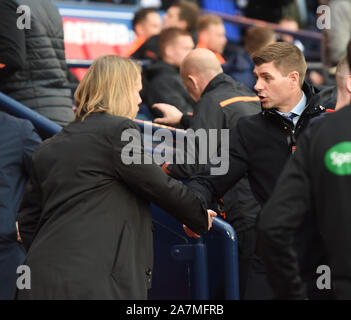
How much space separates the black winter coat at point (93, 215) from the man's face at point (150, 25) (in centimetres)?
624

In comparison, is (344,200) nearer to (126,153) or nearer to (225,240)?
(126,153)

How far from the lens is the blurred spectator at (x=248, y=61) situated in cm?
828

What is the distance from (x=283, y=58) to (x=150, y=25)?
569cm

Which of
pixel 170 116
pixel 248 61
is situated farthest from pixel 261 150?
pixel 248 61

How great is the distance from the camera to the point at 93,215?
364 cm

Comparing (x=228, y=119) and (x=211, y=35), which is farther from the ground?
(x=211, y=35)

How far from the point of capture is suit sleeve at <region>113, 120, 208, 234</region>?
3670 millimetres

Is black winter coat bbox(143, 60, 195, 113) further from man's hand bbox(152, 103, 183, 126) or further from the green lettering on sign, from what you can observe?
the green lettering on sign

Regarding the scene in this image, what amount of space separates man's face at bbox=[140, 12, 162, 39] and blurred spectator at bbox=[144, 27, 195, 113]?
181 centimetres

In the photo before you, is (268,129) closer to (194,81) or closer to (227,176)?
(227,176)

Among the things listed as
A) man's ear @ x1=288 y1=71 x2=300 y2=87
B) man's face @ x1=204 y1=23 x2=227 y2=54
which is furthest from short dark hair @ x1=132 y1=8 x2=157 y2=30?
man's ear @ x1=288 y1=71 x2=300 y2=87

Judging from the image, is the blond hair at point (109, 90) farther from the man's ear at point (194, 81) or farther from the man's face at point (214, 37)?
the man's face at point (214, 37)

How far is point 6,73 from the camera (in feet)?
18.1
